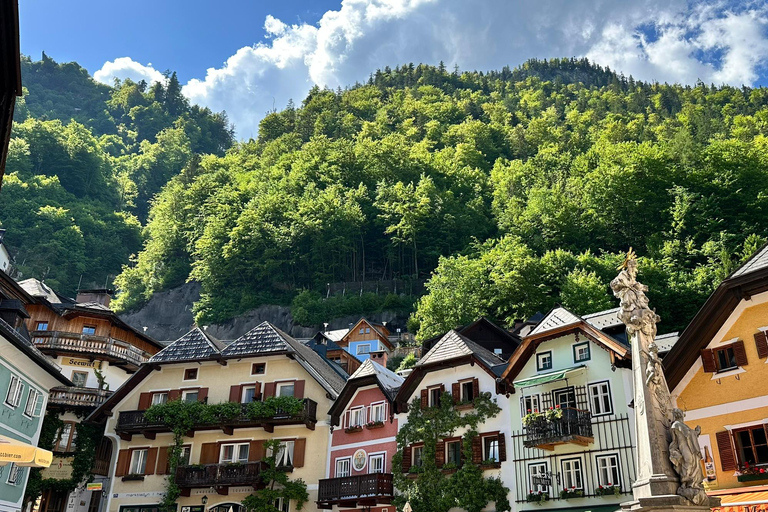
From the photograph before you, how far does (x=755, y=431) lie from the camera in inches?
763

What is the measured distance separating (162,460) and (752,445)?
2625 centimetres

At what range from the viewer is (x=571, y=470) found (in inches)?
997

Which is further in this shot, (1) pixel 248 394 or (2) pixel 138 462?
(1) pixel 248 394

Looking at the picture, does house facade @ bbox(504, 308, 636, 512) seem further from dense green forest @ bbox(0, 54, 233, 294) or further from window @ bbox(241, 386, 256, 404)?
dense green forest @ bbox(0, 54, 233, 294)

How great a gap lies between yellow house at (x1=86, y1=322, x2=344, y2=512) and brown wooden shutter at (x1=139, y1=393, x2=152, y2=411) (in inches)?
2.0

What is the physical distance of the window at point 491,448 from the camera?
27.4 m

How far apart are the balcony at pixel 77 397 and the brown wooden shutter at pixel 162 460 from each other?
4639mm

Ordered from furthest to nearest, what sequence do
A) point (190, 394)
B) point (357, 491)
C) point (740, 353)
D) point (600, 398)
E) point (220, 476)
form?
1. point (190, 394)
2. point (220, 476)
3. point (357, 491)
4. point (600, 398)
5. point (740, 353)

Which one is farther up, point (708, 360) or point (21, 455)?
point (708, 360)

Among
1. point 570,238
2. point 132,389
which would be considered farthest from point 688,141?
Result: point 132,389

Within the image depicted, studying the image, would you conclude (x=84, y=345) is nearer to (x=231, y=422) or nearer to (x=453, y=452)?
(x=231, y=422)

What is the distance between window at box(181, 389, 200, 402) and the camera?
35.5m

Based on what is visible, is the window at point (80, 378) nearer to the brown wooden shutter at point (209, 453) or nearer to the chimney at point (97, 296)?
the brown wooden shutter at point (209, 453)

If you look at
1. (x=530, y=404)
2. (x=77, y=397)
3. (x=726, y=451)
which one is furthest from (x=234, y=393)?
(x=726, y=451)
